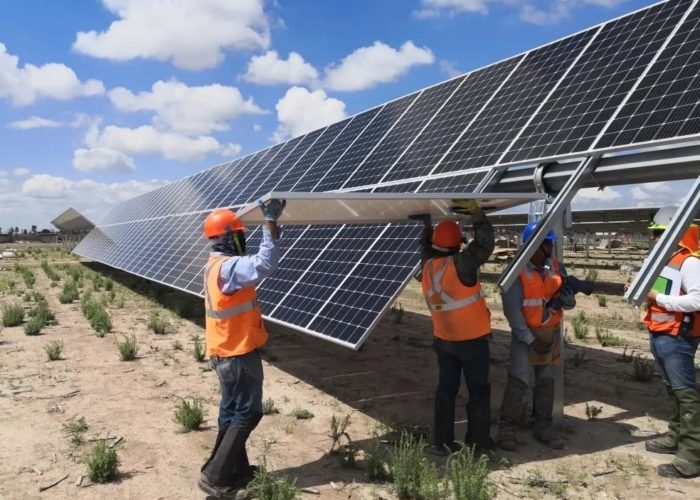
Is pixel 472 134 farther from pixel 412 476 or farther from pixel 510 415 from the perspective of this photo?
pixel 412 476

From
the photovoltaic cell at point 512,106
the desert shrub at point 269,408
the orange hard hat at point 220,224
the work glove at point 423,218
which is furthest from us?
the photovoltaic cell at point 512,106

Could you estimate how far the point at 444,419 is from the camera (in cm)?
576

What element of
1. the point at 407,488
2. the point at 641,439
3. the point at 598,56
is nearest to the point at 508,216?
the point at 598,56

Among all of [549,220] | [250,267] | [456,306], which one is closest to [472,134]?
[549,220]

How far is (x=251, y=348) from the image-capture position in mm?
4926

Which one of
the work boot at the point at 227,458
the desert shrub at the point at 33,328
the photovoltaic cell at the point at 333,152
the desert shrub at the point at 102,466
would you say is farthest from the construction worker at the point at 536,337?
the desert shrub at the point at 33,328

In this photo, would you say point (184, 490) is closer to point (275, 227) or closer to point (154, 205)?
point (275, 227)

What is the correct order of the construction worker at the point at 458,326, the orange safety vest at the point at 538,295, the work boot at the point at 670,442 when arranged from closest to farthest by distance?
the construction worker at the point at 458,326 → the work boot at the point at 670,442 → the orange safety vest at the point at 538,295

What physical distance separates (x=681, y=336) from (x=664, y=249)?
3.83 feet

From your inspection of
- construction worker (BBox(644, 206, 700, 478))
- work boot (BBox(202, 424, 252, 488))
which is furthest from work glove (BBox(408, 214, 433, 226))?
work boot (BBox(202, 424, 252, 488))

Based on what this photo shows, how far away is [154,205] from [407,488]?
28.3 metres

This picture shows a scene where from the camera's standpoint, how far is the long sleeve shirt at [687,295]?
16.9 ft

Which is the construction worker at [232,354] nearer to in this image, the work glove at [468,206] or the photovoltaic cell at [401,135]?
the work glove at [468,206]

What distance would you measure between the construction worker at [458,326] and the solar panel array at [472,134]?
1.05m
